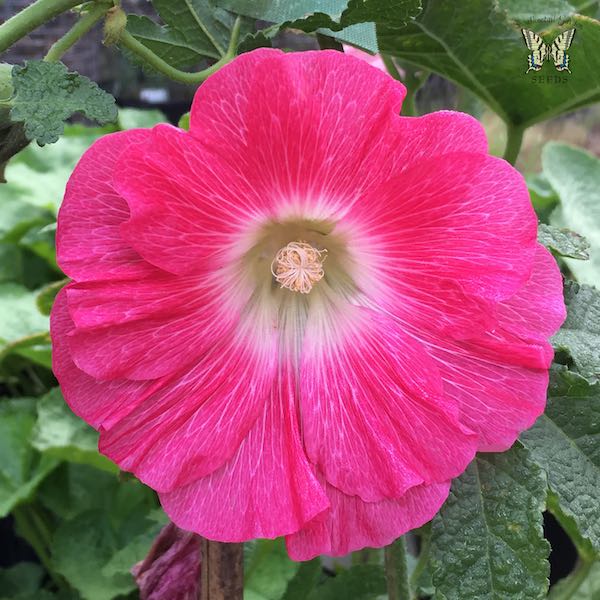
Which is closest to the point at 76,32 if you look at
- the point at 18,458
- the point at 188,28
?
the point at 188,28

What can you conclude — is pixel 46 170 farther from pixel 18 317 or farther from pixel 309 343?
pixel 309 343

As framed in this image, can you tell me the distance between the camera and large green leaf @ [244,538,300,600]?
0.96 meters

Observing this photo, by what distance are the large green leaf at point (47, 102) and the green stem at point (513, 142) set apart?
42 centimetres

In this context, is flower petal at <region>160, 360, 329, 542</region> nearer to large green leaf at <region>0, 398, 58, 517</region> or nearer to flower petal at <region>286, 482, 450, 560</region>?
flower petal at <region>286, 482, 450, 560</region>

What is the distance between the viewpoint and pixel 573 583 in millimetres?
839

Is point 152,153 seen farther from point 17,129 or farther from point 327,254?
point 327,254

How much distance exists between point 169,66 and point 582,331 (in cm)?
34

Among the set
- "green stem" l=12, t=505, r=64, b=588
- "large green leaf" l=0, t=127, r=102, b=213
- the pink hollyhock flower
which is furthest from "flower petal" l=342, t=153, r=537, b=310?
"large green leaf" l=0, t=127, r=102, b=213

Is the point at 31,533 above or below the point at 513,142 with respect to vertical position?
below

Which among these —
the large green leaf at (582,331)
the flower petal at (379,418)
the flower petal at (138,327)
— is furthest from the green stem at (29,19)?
the large green leaf at (582,331)

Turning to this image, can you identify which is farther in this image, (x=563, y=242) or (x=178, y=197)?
(x=563, y=242)

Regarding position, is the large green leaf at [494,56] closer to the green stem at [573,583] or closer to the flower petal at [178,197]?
the flower petal at [178,197]

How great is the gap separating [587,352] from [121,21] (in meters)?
0.37

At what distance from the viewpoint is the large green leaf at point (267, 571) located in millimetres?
961
